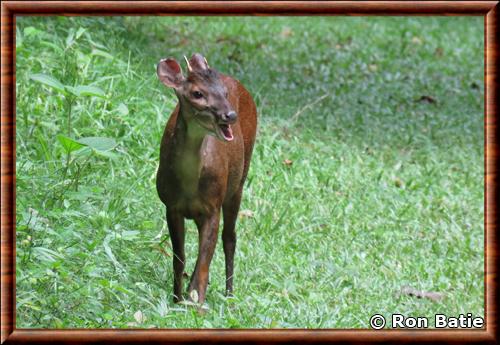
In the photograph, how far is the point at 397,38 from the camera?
43.1 feet

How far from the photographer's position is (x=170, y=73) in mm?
5562

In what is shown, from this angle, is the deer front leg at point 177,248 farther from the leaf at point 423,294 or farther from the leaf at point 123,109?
the leaf at point 123,109

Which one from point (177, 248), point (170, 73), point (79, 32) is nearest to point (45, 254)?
point (177, 248)

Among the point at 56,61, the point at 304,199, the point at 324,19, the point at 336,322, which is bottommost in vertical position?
the point at 336,322

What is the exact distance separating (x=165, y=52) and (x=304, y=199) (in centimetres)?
291

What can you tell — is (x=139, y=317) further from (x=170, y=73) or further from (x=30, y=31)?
(x=30, y=31)

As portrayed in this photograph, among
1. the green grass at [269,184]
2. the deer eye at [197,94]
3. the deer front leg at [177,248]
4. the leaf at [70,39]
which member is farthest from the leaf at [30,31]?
the deer eye at [197,94]

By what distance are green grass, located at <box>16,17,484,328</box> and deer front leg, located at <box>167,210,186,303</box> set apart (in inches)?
2.9

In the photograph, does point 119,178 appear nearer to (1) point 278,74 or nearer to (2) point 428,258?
(2) point 428,258

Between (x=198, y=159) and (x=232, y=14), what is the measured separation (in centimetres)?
85

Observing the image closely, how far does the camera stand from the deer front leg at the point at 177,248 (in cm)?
589

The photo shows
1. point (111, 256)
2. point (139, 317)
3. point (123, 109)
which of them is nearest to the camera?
point (139, 317)

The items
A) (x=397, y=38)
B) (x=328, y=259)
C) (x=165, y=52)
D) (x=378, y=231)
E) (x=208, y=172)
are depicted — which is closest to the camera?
(x=208, y=172)

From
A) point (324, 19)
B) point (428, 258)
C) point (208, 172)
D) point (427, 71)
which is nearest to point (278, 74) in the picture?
point (427, 71)
